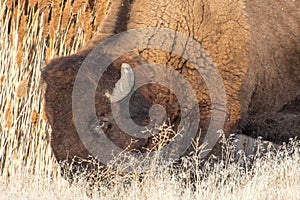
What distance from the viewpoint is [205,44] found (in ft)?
25.5

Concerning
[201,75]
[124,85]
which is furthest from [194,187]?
[124,85]

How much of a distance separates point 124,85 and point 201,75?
112 centimetres

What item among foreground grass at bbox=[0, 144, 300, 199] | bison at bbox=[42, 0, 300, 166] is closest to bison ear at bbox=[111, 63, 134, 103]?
bison at bbox=[42, 0, 300, 166]

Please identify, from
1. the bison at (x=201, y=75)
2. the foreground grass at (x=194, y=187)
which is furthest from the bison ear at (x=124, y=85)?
the foreground grass at (x=194, y=187)

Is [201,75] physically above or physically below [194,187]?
above

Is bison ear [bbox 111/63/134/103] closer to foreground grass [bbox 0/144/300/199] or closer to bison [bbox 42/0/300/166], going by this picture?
bison [bbox 42/0/300/166]

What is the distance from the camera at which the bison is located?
6809mm

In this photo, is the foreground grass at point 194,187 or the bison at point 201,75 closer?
the bison at point 201,75

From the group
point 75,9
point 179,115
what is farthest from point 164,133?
point 75,9

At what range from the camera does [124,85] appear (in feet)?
22.6

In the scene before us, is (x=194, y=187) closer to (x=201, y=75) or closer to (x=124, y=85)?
(x=201, y=75)

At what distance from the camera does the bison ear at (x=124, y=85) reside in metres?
6.83

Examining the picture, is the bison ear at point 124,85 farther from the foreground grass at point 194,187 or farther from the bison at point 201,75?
the foreground grass at point 194,187

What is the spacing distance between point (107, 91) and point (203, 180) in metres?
1.36
